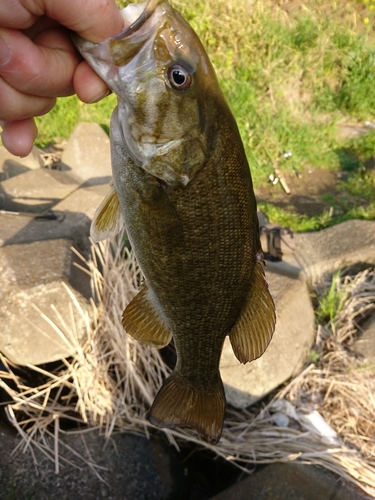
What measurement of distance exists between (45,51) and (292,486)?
Result: 2.65 m

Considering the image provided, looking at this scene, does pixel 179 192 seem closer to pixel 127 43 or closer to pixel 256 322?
pixel 127 43

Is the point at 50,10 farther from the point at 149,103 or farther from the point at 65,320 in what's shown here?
the point at 65,320

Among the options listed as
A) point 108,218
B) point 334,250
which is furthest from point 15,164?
point 108,218

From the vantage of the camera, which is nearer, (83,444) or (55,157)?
(83,444)

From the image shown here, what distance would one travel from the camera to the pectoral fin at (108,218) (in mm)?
1463

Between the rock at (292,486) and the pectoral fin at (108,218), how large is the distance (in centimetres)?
199

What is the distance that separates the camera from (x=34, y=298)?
9.73 ft

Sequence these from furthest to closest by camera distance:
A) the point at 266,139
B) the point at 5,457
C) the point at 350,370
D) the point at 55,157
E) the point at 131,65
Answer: the point at 266,139, the point at 55,157, the point at 350,370, the point at 5,457, the point at 131,65

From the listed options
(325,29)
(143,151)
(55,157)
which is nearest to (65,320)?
(143,151)

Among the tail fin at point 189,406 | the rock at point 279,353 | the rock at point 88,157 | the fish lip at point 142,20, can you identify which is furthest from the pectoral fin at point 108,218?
the rock at point 88,157

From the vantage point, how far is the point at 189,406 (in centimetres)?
174

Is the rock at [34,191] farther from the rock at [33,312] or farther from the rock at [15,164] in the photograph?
the rock at [33,312]

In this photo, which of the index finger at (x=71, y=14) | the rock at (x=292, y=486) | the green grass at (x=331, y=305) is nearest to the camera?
the index finger at (x=71, y=14)

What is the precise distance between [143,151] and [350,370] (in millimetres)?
2715
